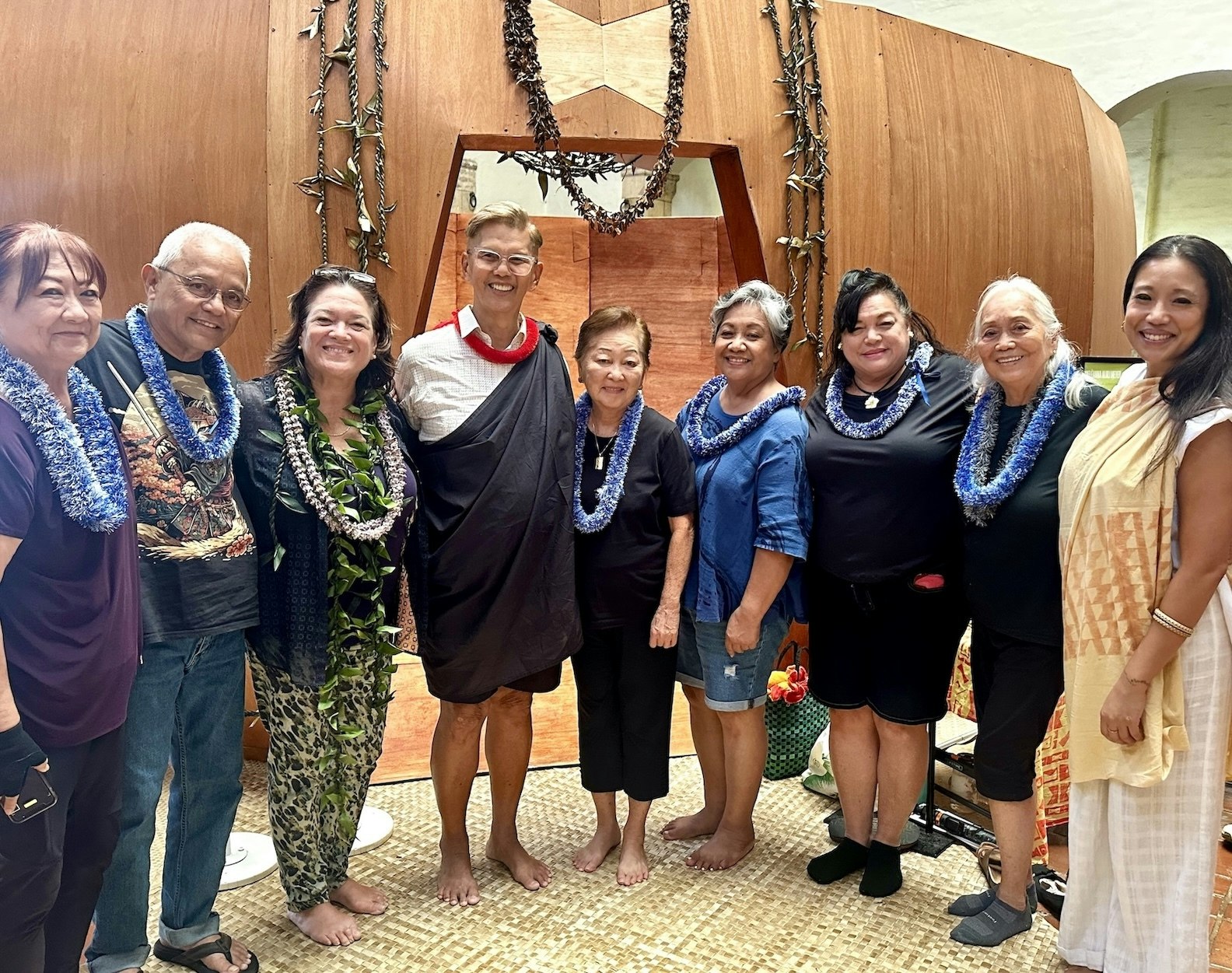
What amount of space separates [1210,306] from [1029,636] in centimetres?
73

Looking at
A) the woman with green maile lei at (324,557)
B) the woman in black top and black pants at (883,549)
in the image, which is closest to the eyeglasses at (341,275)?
the woman with green maile lei at (324,557)

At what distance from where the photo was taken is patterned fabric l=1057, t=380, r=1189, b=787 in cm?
166

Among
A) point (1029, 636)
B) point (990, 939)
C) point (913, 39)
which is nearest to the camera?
point (1029, 636)

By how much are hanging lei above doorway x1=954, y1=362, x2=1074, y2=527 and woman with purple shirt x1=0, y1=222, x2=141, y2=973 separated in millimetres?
1633

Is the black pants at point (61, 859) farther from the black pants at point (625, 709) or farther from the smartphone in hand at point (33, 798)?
the black pants at point (625, 709)

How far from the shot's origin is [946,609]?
2.11 meters

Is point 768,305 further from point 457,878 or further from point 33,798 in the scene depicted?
Answer: point 33,798

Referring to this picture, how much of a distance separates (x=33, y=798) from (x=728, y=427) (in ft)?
5.30

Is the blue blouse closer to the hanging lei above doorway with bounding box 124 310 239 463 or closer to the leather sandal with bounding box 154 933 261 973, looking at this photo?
the hanging lei above doorway with bounding box 124 310 239 463

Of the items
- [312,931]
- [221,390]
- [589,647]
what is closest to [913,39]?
[589,647]

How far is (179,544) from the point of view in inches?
64.4

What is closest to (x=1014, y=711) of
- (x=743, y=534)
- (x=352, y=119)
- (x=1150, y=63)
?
(x=743, y=534)

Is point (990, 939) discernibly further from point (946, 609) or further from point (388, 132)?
point (388, 132)

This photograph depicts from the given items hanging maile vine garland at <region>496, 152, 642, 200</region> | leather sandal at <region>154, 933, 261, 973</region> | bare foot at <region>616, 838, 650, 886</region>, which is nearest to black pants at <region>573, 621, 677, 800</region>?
bare foot at <region>616, 838, 650, 886</region>
